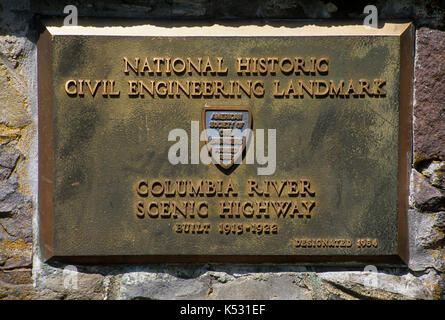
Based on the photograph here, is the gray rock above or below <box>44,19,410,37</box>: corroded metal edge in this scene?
below

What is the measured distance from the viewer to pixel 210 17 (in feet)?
5.66

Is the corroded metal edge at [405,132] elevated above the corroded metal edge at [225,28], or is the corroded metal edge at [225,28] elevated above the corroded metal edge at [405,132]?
the corroded metal edge at [225,28]

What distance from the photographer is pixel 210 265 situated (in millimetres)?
1769

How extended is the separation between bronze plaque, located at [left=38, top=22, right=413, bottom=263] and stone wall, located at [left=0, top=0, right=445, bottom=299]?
66 millimetres

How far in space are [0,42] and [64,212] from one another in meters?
0.83

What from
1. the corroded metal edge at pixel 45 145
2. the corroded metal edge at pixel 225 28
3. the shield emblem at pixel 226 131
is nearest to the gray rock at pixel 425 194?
the corroded metal edge at pixel 225 28

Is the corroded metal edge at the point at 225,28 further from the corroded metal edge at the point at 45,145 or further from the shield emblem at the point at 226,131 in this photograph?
the shield emblem at the point at 226,131

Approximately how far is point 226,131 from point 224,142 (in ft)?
0.17

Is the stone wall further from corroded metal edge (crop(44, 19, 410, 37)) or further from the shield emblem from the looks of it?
the shield emblem

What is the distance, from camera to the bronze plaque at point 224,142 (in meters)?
1.69

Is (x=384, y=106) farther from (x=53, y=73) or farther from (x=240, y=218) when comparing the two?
(x=53, y=73)

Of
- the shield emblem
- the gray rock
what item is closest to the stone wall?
the gray rock

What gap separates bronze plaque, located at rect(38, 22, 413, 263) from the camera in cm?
169

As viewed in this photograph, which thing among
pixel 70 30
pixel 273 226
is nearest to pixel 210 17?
pixel 70 30
